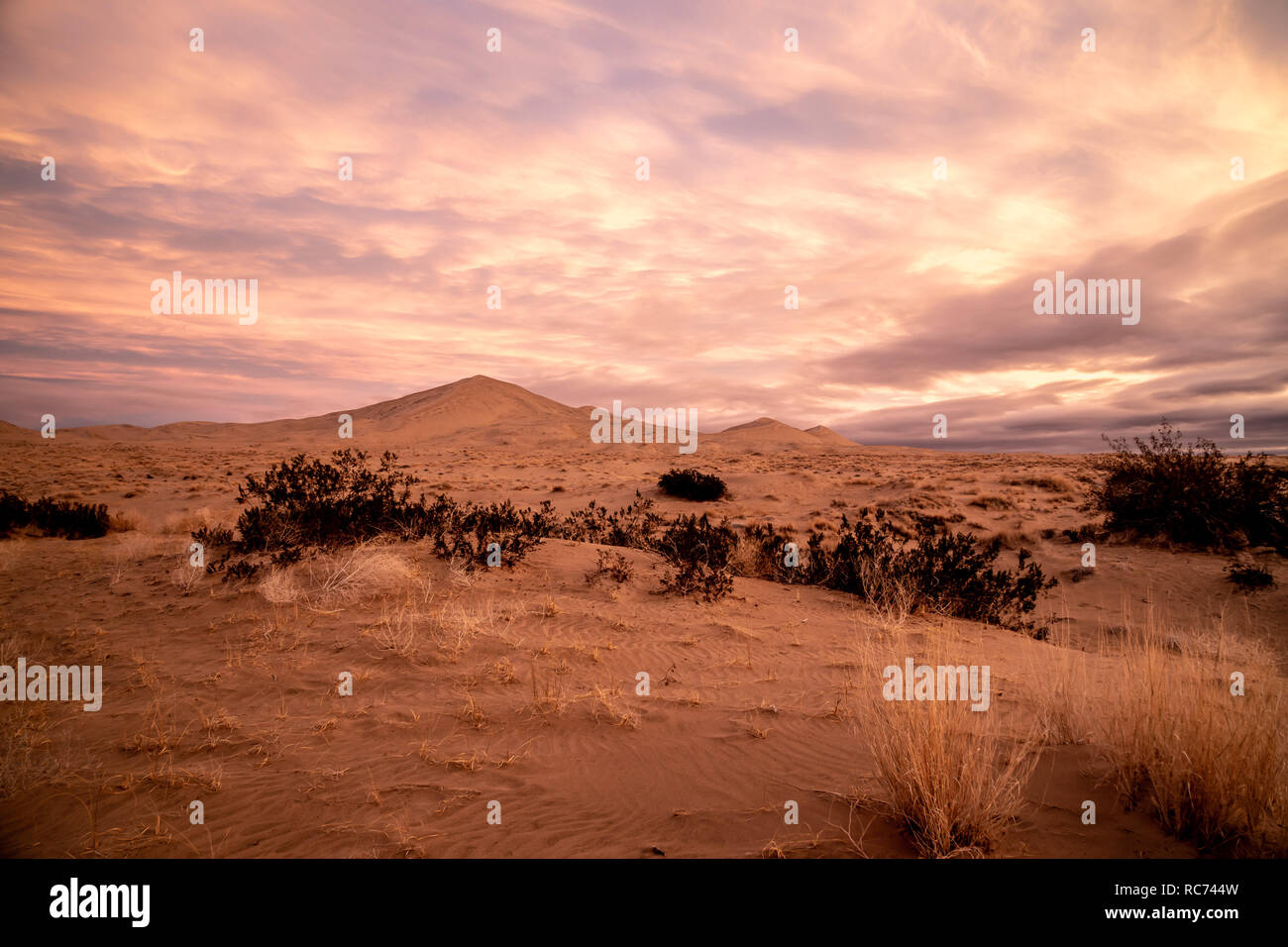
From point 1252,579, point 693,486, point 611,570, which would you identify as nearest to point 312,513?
point 611,570

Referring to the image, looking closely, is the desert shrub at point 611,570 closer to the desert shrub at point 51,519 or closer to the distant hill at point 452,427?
the desert shrub at point 51,519

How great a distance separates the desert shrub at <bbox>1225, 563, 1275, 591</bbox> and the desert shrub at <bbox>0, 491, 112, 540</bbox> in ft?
78.6

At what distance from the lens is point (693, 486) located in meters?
23.3

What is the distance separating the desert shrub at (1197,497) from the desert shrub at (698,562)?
34.9 feet

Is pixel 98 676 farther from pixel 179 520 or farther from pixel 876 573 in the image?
pixel 179 520

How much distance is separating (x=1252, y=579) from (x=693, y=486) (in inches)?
616

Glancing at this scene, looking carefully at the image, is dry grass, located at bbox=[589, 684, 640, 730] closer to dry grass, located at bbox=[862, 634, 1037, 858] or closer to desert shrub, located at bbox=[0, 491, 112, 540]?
dry grass, located at bbox=[862, 634, 1037, 858]

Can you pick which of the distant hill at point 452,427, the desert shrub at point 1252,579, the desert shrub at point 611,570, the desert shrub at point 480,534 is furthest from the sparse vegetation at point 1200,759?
the distant hill at point 452,427

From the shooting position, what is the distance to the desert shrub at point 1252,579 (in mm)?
10453

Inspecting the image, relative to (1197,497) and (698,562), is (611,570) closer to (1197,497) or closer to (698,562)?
(698,562)

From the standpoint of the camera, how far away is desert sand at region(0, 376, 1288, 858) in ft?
11.1

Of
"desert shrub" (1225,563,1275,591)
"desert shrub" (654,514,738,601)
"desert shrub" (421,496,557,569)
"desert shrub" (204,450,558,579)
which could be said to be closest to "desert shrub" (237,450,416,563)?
"desert shrub" (204,450,558,579)

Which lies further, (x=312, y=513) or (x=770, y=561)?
(x=770, y=561)
